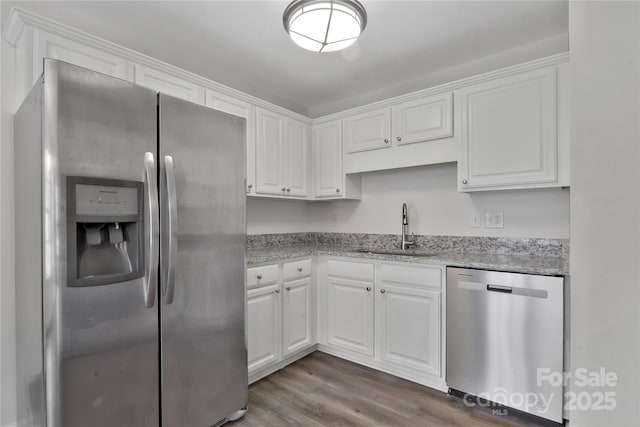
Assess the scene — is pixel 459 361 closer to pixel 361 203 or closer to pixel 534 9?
pixel 361 203

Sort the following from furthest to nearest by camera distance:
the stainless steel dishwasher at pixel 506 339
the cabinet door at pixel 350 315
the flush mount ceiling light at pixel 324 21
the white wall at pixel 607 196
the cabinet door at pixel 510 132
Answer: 1. the cabinet door at pixel 350 315
2. the cabinet door at pixel 510 132
3. the stainless steel dishwasher at pixel 506 339
4. the flush mount ceiling light at pixel 324 21
5. the white wall at pixel 607 196

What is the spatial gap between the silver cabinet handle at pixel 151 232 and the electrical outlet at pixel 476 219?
225cm

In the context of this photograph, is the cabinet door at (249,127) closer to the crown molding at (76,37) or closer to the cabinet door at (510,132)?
the crown molding at (76,37)

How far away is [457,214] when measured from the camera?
8.61 ft

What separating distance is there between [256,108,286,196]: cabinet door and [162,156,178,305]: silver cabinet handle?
3.69ft

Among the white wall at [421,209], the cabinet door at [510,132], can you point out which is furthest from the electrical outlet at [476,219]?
the cabinet door at [510,132]

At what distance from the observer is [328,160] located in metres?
3.06

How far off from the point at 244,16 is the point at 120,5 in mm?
718

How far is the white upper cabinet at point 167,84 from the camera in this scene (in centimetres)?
194

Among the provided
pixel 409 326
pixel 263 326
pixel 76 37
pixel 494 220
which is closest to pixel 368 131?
pixel 494 220

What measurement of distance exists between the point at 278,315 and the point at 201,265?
95cm

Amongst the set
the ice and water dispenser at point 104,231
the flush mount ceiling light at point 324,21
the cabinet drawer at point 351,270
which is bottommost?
the cabinet drawer at point 351,270

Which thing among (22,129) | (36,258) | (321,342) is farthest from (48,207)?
(321,342)

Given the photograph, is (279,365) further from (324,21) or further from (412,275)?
(324,21)
